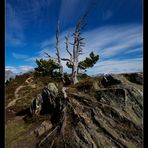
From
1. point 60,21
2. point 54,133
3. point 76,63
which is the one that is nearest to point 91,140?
point 54,133

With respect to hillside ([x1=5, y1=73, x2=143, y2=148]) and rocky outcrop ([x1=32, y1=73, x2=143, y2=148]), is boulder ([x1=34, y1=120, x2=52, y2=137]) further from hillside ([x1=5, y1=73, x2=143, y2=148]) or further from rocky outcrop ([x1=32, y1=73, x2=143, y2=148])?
rocky outcrop ([x1=32, y1=73, x2=143, y2=148])

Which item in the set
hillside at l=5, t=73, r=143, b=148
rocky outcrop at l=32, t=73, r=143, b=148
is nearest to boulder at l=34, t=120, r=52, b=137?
hillside at l=5, t=73, r=143, b=148

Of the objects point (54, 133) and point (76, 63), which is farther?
point (76, 63)

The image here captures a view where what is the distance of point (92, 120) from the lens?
21.1 feet

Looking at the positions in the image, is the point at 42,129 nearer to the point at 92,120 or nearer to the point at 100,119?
Result: the point at 92,120

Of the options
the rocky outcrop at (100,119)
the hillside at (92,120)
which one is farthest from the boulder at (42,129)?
the rocky outcrop at (100,119)

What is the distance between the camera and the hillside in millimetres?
5676

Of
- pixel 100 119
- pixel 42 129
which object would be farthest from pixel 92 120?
pixel 42 129

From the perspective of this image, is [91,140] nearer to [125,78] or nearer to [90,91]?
[90,91]

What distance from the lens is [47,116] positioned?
8453 millimetres

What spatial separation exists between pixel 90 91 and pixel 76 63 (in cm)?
824

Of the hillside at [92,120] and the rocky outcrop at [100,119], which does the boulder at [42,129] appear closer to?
the hillside at [92,120]

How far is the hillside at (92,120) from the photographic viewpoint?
568 cm
